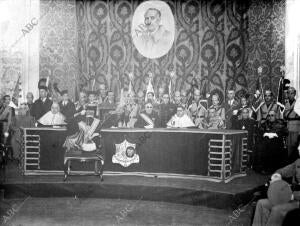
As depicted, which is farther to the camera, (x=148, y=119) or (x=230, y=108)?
(x=230, y=108)

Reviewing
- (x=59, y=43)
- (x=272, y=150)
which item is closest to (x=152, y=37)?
(x=59, y=43)

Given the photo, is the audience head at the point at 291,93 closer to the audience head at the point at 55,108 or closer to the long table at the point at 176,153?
the long table at the point at 176,153

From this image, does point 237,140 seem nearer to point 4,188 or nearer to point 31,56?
point 4,188

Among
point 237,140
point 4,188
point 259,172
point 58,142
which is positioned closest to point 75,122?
point 58,142

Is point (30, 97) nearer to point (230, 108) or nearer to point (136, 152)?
point (136, 152)

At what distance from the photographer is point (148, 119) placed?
6309 millimetres

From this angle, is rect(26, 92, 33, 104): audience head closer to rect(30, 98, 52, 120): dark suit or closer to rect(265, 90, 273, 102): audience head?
rect(30, 98, 52, 120): dark suit

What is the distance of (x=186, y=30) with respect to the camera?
8031 millimetres

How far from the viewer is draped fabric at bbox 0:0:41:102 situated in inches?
297

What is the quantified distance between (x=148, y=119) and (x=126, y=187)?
1.32 metres

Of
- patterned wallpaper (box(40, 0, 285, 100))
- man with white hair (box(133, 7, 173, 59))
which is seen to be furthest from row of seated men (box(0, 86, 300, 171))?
man with white hair (box(133, 7, 173, 59))

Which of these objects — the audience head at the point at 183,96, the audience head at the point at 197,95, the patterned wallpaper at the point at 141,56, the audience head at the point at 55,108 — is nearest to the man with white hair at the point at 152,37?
the patterned wallpaper at the point at 141,56

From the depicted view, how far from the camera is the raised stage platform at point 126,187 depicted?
5.20 metres

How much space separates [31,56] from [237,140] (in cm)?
437
